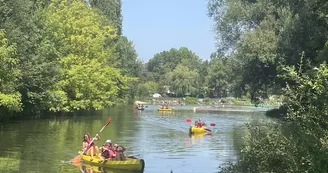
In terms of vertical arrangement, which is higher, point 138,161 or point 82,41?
point 82,41

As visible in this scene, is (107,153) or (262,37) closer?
(107,153)

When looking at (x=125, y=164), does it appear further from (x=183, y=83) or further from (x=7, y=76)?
(x=183, y=83)

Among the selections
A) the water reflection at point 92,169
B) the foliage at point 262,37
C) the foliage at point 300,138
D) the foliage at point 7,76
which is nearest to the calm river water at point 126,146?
the water reflection at point 92,169

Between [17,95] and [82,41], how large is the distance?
18755 millimetres

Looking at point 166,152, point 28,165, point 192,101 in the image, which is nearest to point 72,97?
point 166,152

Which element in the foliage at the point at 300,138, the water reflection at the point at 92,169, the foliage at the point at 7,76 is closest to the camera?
the foliage at the point at 300,138

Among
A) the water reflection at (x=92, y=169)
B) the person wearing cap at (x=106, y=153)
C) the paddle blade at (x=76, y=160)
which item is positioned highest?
the person wearing cap at (x=106, y=153)

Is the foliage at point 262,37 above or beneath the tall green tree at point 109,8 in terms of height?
beneath

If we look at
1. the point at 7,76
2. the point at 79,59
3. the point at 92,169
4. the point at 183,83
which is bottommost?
the point at 92,169

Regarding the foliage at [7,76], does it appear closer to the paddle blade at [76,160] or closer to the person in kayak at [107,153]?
the paddle blade at [76,160]

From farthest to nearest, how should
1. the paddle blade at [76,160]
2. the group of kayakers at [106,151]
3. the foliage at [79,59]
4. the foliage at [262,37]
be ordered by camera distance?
the foliage at [79,59] → the foliage at [262,37] → the paddle blade at [76,160] → the group of kayakers at [106,151]

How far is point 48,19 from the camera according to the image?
136 feet

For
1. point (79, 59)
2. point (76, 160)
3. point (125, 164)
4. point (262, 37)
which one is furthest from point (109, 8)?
point (125, 164)

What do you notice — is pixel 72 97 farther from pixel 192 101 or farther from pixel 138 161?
pixel 192 101
